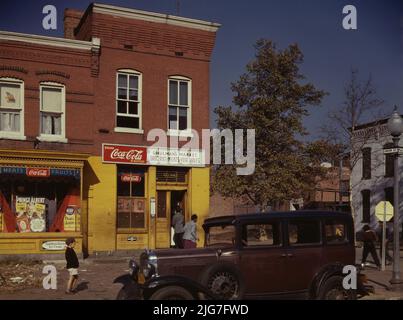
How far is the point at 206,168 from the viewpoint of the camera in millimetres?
23219

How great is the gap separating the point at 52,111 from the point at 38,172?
8.62ft

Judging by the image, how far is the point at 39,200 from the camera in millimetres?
20234

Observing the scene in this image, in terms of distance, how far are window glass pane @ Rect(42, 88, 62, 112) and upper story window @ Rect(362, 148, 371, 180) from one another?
23791 millimetres

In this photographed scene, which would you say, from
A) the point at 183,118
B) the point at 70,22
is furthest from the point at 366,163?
the point at 70,22

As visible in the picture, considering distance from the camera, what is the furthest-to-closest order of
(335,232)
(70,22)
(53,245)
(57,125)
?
(70,22) → (57,125) → (53,245) → (335,232)

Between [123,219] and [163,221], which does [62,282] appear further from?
[163,221]

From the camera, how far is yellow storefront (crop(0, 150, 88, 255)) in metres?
19.3

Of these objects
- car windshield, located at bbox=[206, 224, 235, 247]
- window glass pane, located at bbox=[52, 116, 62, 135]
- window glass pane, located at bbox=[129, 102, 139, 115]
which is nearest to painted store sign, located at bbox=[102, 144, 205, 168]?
window glass pane, located at bbox=[129, 102, 139, 115]

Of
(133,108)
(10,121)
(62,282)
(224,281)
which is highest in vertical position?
(133,108)

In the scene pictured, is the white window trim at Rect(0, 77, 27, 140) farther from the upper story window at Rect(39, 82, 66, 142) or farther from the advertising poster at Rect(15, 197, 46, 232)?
the advertising poster at Rect(15, 197, 46, 232)

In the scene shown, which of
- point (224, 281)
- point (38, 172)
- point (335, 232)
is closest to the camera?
point (224, 281)

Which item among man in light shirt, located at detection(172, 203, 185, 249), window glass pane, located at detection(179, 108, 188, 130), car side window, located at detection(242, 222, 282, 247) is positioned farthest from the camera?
window glass pane, located at detection(179, 108, 188, 130)

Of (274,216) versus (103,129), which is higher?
(103,129)

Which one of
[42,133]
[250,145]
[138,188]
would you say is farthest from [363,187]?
[42,133]
